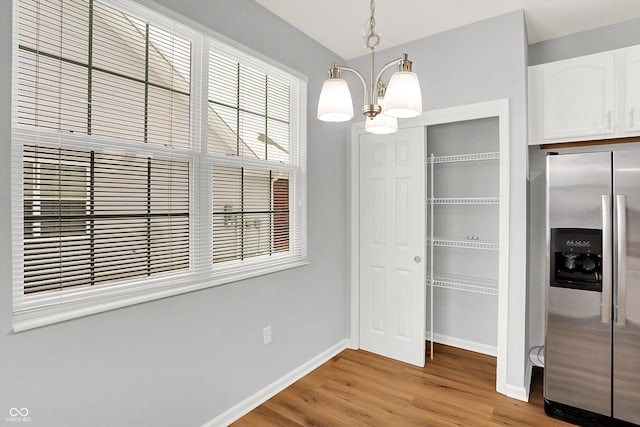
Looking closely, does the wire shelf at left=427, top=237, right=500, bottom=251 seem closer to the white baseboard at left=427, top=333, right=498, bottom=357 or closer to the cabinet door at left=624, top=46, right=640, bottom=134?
the white baseboard at left=427, top=333, right=498, bottom=357

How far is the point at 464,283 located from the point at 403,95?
2506 millimetres

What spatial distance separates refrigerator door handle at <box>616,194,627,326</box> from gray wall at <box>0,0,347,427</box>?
6.66 feet

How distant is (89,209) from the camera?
1.63m

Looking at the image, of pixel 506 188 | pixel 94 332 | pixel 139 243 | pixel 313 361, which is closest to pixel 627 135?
pixel 506 188

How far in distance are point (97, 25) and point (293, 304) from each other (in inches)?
84.5

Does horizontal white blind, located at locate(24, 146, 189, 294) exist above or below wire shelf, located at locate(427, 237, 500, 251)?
above

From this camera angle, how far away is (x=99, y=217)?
166cm

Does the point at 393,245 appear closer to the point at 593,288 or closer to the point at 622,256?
the point at 593,288

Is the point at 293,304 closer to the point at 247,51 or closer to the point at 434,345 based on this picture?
the point at 434,345

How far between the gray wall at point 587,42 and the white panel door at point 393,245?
124cm

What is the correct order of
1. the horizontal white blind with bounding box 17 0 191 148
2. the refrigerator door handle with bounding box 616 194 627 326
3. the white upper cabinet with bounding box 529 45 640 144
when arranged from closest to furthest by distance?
the horizontal white blind with bounding box 17 0 191 148 → the refrigerator door handle with bounding box 616 194 627 326 → the white upper cabinet with bounding box 529 45 640 144

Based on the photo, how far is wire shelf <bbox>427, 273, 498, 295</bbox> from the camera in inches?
117

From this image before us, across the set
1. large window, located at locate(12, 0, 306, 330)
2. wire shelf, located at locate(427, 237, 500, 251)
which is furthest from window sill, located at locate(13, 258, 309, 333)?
wire shelf, located at locate(427, 237, 500, 251)

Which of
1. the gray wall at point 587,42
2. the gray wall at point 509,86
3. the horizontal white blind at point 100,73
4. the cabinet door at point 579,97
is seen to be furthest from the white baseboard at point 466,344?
the horizontal white blind at point 100,73
